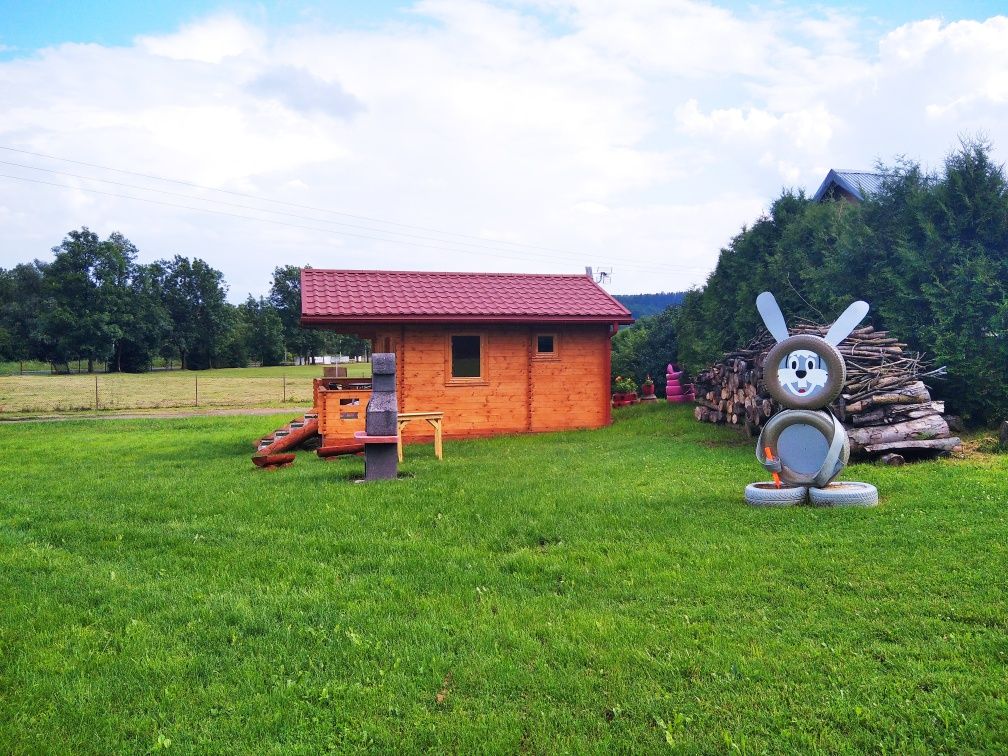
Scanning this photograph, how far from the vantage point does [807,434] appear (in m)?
7.93

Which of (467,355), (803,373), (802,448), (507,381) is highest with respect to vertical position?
(467,355)

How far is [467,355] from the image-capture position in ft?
53.1

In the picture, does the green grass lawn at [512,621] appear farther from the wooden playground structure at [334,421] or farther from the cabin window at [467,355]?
the cabin window at [467,355]

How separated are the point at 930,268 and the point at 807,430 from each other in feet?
20.3

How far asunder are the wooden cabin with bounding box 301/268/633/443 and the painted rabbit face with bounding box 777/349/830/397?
323 inches

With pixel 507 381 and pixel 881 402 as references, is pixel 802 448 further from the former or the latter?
pixel 507 381

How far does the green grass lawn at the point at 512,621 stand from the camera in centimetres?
358

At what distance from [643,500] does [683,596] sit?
3.09 m

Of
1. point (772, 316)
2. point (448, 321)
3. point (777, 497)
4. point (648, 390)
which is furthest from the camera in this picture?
point (648, 390)

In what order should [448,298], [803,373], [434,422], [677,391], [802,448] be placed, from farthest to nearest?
[677,391] < [448,298] < [434,422] < [803,373] < [802,448]

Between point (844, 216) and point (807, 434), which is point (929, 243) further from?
point (807, 434)

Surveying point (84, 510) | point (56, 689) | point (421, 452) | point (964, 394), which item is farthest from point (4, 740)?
point (964, 394)

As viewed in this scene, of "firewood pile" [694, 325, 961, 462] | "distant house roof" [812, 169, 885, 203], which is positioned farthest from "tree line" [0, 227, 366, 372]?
"firewood pile" [694, 325, 961, 462]

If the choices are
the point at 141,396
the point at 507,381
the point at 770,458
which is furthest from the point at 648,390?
the point at 141,396
